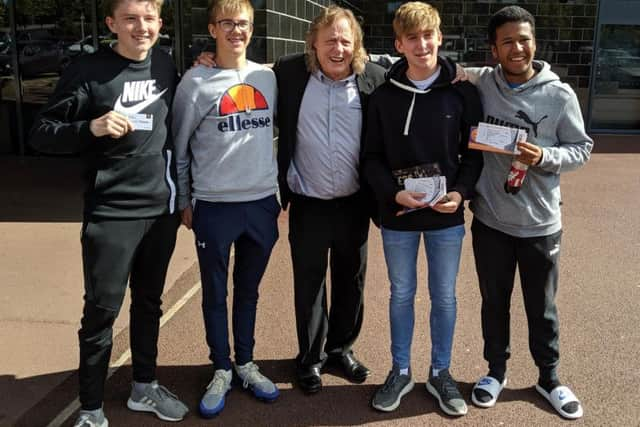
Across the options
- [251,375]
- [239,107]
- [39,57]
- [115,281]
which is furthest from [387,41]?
[115,281]

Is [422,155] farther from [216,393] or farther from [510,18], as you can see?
[216,393]

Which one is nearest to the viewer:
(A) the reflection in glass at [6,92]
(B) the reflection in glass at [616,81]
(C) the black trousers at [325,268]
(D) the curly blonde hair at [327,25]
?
(D) the curly blonde hair at [327,25]

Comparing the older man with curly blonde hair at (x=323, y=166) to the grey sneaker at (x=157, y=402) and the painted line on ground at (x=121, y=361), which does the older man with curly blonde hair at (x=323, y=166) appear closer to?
the grey sneaker at (x=157, y=402)

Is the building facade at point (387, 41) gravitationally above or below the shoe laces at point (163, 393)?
above

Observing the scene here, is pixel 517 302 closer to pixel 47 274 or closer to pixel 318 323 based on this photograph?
pixel 318 323

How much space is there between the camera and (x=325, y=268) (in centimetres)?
335

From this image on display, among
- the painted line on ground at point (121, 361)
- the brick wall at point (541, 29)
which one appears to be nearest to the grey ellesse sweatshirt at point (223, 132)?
the painted line on ground at point (121, 361)

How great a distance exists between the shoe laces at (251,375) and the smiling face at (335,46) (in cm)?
155

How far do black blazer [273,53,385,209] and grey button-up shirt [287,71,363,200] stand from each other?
2cm

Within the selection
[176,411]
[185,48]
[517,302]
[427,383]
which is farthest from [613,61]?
[176,411]

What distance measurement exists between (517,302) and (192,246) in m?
2.81

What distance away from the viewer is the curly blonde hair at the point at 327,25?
9.94 ft

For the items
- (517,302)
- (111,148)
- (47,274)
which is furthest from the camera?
(47,274)

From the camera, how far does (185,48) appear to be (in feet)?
25.6
